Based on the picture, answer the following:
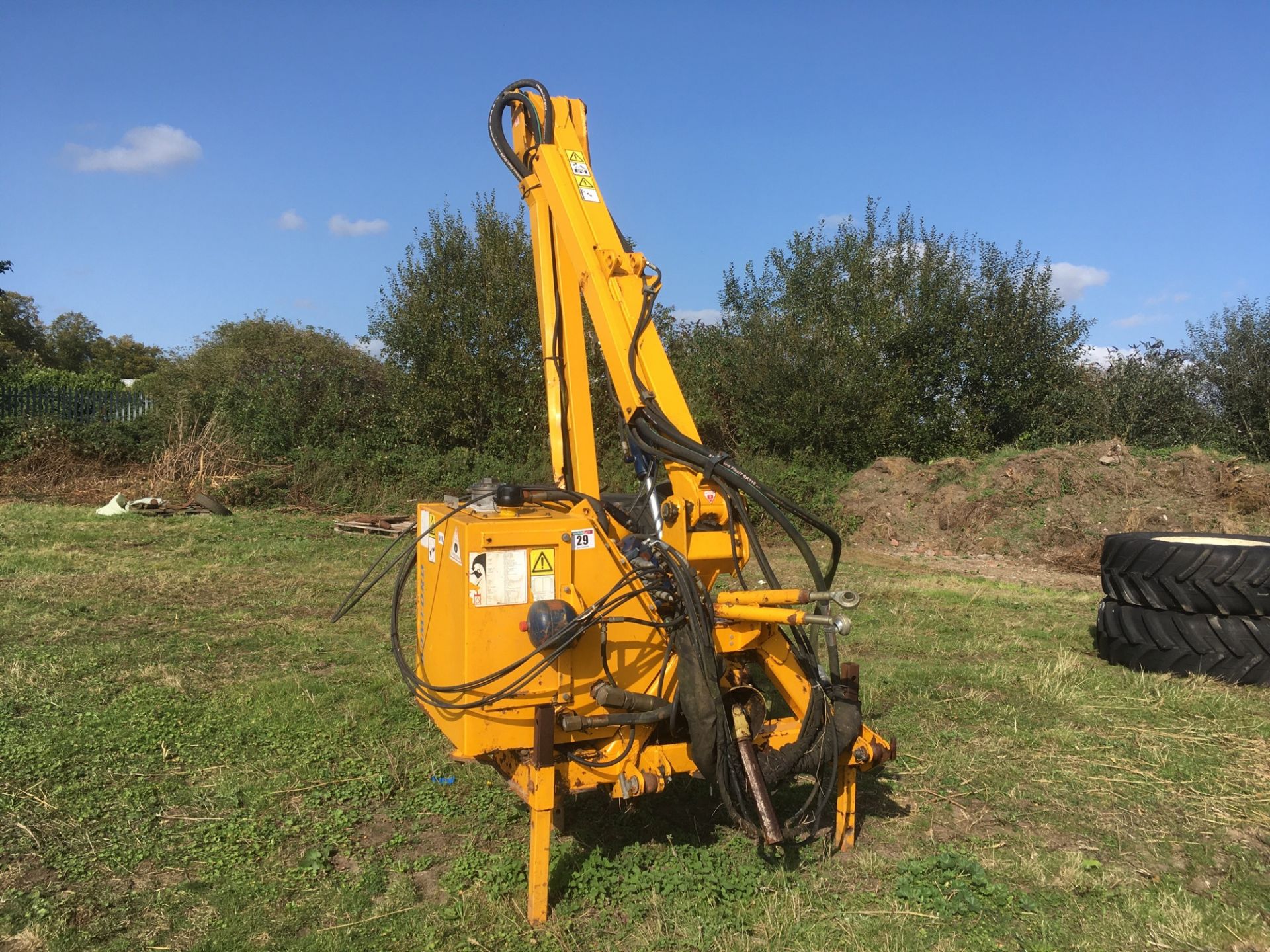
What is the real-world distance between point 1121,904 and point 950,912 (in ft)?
2.44

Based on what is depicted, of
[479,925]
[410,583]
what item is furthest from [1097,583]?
[479,925]

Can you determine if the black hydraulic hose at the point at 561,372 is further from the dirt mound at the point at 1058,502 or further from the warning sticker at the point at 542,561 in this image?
the dirt mound at the point at 1058,502

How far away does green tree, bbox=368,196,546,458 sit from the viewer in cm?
1733

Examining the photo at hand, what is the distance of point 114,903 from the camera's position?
144 inches

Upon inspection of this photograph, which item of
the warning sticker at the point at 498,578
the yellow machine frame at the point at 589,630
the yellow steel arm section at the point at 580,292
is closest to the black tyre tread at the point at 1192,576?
the yellow machine frame at the point at 589,630

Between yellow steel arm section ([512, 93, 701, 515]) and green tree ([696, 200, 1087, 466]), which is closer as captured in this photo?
yellow steel arm section ([512, 93, 701, 515])

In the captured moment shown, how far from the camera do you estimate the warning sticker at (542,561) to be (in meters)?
3.72

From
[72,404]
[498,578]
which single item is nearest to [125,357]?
[72,404]

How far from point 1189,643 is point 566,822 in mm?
5129

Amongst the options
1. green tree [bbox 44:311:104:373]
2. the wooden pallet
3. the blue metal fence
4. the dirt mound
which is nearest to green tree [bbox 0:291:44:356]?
green tree [bbox 44:311:104:373]

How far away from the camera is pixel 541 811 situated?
363 cm

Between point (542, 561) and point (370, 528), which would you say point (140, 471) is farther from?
point (542, 561)

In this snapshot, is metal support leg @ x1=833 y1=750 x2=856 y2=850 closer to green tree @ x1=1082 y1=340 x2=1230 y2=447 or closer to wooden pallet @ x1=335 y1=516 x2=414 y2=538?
wooden pallet @ x1=335 y1=516 x2=414 y2=538

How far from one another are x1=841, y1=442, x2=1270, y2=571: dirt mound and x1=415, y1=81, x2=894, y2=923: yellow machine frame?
36.1 ft
